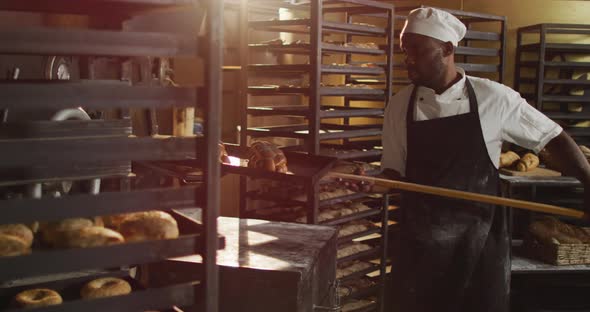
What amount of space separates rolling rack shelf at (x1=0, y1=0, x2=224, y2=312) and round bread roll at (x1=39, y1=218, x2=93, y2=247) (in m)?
0.04

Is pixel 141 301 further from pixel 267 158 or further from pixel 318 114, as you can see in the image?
pixel 318 114

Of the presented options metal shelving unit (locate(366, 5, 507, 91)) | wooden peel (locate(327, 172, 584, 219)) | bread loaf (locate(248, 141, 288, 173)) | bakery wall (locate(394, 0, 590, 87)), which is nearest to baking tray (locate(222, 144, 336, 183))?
bread loaf (locate(248, 141, 288, 173))

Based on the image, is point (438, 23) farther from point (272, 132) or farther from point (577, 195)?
point (577, 195)

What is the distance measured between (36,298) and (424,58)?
2.14 meters

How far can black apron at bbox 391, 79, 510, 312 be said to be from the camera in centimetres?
302

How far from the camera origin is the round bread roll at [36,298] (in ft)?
4.65

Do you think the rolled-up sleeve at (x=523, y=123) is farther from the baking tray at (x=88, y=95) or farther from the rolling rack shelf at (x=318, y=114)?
the baking tray at (x=88, y=95)

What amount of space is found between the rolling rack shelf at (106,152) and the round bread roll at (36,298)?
13cm

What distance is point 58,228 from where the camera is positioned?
1.38 m

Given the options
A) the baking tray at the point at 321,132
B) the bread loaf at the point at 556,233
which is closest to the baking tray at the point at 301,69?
the baking tray at the point at 321,132

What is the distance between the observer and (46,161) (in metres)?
1.14

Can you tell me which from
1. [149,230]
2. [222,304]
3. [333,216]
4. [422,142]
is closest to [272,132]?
[333,216]

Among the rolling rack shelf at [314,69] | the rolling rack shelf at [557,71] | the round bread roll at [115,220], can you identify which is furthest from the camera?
the rolling rack shelf at [557,71]

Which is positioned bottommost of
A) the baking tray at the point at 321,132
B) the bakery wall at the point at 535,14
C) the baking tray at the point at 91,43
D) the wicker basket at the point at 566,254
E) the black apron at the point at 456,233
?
the wicker basket at the point at 566,254
